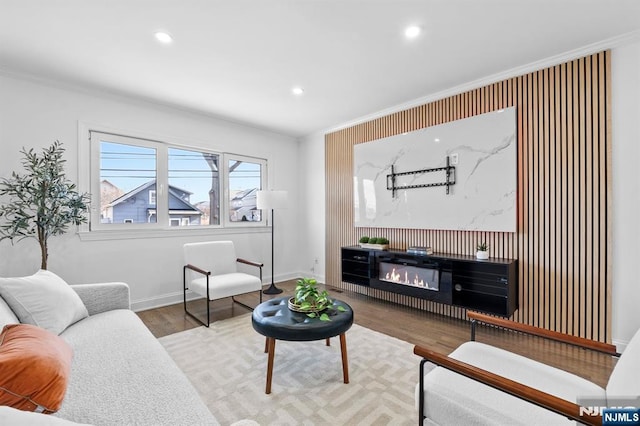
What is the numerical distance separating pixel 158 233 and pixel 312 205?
2.58m

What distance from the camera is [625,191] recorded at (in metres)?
2.53

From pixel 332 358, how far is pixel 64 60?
3.77 m

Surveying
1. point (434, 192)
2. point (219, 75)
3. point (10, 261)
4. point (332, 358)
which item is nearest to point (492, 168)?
point (434, 192)

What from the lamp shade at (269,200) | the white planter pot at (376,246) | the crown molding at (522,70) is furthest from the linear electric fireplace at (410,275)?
the crown molding at (522,70)

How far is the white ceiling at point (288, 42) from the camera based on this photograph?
2.17 metres

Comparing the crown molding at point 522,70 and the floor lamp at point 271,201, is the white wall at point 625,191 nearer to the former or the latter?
the crown molding at point 522,70

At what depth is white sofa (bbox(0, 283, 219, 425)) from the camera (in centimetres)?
113

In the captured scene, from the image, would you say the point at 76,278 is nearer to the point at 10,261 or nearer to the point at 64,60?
the point at 10,261

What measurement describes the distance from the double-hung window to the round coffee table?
2.56 meters

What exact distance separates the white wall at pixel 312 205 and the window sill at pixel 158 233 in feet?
2.99

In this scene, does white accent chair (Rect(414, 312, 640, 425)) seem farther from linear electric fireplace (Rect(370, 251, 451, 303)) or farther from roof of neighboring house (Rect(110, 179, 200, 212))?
roof of neighboring house (Rect(110, 179, 200, 212))

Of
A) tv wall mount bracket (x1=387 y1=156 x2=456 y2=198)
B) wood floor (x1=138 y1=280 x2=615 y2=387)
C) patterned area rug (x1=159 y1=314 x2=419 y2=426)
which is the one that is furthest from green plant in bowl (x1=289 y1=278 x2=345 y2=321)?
tv wall mount bracket (x1=387 y1=156 x2=456 y2=198)

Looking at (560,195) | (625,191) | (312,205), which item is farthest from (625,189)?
(312,205)

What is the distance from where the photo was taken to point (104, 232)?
3.56 m
